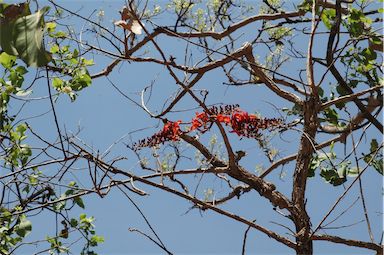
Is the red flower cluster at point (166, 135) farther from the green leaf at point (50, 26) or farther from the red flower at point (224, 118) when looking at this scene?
the green leaf at point (50, 26)

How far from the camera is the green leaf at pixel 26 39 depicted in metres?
0.64

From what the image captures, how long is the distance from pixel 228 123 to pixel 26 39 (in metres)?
1.08

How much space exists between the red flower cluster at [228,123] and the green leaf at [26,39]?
102 centimetres

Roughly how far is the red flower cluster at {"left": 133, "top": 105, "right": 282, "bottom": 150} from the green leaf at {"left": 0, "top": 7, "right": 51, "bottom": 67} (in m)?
1.02

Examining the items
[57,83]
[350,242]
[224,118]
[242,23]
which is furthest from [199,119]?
[242,23]

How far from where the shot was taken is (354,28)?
2500 millimetres

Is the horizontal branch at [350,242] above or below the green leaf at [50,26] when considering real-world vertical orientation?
below

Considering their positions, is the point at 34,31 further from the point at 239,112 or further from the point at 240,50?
the point at 240,50

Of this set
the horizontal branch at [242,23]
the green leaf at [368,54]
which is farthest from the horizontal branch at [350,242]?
the horizontal branch at [242,23]

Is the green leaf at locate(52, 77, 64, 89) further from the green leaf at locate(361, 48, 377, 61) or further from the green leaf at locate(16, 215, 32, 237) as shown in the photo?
the green leaf at locate(361, 48, 377, 61)

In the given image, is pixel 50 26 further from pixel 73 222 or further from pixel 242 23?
pixel 242 23

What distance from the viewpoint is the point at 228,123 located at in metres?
1.68

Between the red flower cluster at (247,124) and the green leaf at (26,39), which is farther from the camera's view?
the red flower cluster at (247,124)

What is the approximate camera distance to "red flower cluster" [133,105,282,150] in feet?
5.50
